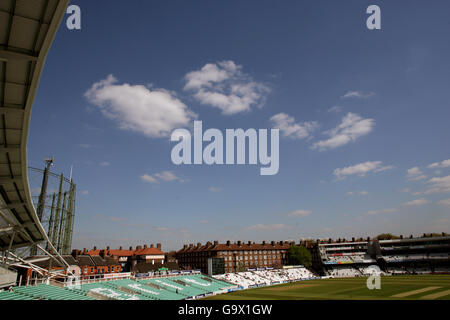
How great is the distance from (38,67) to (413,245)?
396ft

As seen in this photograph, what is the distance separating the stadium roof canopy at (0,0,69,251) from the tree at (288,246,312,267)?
10550 cm

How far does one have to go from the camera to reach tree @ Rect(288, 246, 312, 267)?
107m

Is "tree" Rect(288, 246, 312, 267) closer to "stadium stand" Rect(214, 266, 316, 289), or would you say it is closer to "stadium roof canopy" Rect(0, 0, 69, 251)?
"stadium stand" Rect(214, 266, 316, 289)

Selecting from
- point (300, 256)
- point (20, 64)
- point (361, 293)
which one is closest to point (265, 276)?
point (300, 256)

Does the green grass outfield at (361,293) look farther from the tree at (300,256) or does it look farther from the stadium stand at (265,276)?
the tree at (300,256)

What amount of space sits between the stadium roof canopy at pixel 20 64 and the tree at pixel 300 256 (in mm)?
105497

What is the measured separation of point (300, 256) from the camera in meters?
107

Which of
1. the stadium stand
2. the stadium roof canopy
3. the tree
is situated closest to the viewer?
the stadium roof canopy

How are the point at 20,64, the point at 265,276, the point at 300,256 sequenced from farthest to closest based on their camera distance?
the point at 300,256, the point at 265,276, the point at 20,64

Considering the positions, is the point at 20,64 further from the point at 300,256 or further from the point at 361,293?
the point at 300,256

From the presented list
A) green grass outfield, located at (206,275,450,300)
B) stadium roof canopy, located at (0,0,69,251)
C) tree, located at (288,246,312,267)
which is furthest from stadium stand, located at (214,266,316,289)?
stadium roof canopy, located at (0,0,69,251)

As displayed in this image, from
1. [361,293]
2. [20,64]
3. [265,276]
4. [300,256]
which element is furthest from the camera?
[300,256]

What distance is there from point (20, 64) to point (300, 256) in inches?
4385
